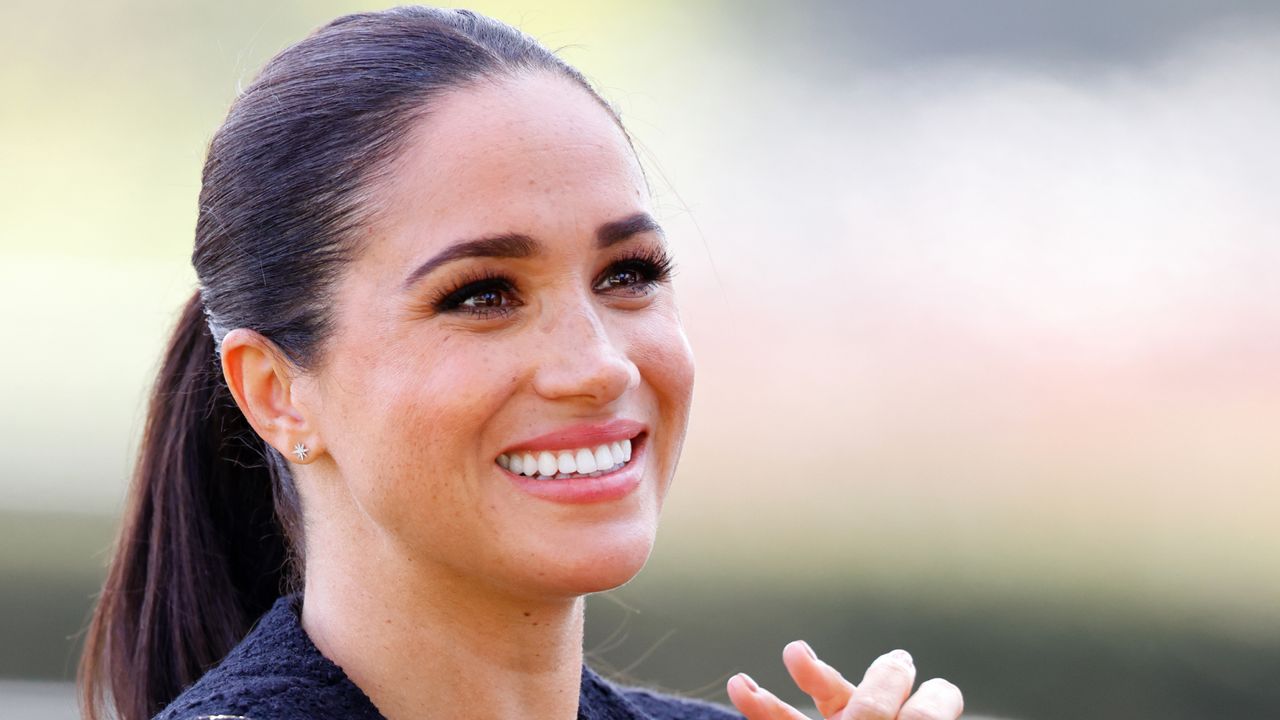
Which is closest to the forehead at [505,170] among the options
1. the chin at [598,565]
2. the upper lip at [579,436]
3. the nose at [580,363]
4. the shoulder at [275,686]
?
the nose at [580,363]

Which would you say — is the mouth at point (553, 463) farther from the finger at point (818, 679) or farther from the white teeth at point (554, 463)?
the finger at point (818, 679)

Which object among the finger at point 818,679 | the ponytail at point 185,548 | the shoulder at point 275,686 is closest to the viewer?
A: the shoulder at point 275,686

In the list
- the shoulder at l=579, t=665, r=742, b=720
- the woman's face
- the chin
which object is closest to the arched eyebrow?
the woman's face

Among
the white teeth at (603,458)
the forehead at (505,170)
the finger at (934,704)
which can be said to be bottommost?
the finger at (934,704)

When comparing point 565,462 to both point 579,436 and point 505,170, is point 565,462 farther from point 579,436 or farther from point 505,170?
point 505,170

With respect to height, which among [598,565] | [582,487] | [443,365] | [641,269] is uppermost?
[641,269]

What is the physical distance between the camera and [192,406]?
2740 millimetres

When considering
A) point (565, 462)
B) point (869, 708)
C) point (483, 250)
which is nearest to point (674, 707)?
point (869, 708)

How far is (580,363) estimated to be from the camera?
7.15 feet

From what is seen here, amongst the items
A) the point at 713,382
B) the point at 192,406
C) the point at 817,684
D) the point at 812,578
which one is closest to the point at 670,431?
the point at 817,684

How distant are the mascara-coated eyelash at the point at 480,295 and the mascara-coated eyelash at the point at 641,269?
0.16 metres

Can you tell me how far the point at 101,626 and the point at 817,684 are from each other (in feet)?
4.62

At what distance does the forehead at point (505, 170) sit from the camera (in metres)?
2.22

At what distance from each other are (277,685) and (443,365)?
21.5 inches
